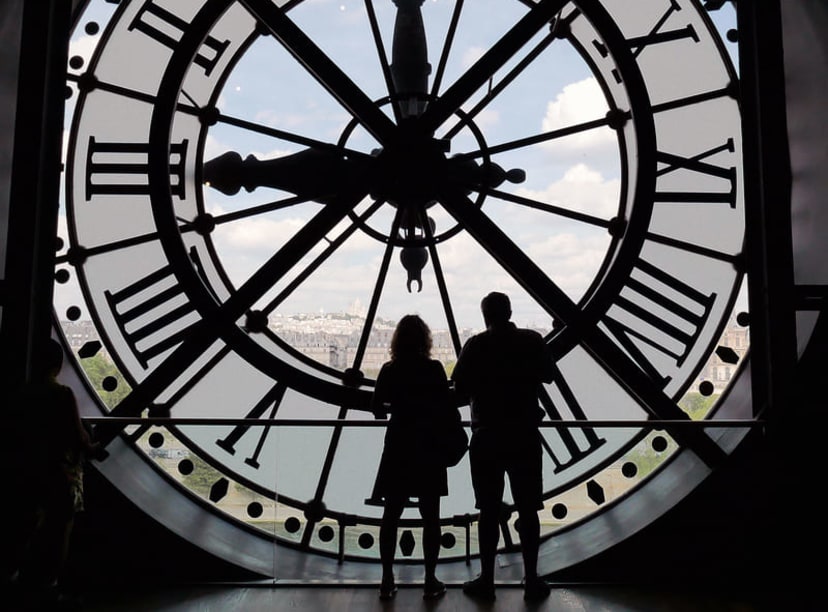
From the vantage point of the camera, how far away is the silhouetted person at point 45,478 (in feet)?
7.11

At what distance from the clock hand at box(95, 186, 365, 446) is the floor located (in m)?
0.53

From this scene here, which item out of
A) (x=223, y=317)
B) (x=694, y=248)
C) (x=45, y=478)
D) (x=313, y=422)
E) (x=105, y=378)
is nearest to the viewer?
(x=45, y=478)

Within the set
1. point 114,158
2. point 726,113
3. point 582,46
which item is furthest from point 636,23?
point 114,158

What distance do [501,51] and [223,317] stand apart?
52.8 inches

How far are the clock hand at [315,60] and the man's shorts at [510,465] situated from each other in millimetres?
1217

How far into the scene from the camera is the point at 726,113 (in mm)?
3223

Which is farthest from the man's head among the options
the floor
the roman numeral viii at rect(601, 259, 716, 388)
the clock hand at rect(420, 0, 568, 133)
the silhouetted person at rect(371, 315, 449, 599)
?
the roman numeral viii at rect(601, 259, 716, 388)

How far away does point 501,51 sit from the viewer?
267 centimetres

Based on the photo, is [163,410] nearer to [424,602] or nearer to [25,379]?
[25,379]

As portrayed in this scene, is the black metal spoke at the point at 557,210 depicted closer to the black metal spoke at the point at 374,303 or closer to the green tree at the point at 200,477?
the black metal spoke at the point at 374,303

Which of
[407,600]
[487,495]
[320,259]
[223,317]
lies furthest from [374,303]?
[407,600]

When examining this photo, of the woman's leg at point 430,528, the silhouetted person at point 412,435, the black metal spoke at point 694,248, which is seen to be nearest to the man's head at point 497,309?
the silhouetted person at point 412,435

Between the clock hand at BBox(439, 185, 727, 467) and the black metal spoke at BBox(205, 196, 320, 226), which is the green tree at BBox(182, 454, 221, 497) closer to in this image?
the black metal spoke at BBox(205, 196, 320, 226)

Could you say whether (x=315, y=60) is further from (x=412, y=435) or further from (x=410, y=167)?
(x=412, y=435)
